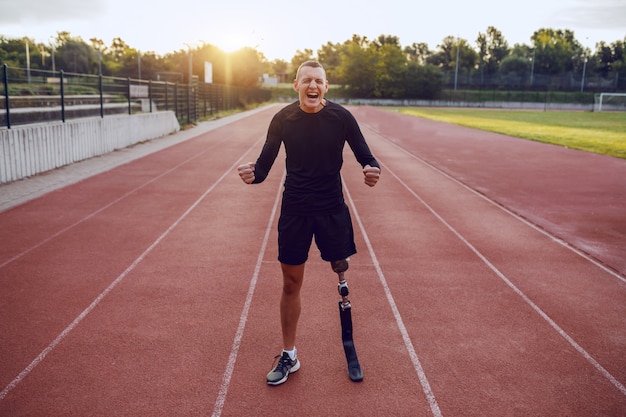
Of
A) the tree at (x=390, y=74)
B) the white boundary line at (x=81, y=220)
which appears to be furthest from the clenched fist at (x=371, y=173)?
the tree at (x=390, y=74)

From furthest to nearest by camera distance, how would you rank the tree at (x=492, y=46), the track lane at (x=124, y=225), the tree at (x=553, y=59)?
the tree at (x=492, y=46) → the tree at (x=553, y=59) → the track lane at (x=124, y=225)

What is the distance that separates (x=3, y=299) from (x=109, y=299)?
1006 mm

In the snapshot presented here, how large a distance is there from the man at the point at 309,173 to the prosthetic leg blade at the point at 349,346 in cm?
42

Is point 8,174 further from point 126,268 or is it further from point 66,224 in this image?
point 126,268

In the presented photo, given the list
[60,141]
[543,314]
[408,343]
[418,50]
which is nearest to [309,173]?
[408,343]

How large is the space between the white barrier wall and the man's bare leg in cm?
937

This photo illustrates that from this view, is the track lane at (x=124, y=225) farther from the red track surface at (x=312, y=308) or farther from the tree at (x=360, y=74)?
the tree at (x=360, y=74)

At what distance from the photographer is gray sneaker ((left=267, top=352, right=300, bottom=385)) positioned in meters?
3.94

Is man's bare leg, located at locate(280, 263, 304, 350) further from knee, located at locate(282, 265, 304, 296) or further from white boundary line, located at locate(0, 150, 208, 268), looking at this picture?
white boundary line, located at locate(0, 150, 208, 268)

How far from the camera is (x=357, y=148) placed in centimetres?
393

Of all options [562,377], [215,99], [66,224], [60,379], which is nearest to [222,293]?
[60,379]

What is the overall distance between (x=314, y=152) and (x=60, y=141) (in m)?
11.9

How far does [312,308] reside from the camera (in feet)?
17.6

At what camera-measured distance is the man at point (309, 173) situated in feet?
12.3
